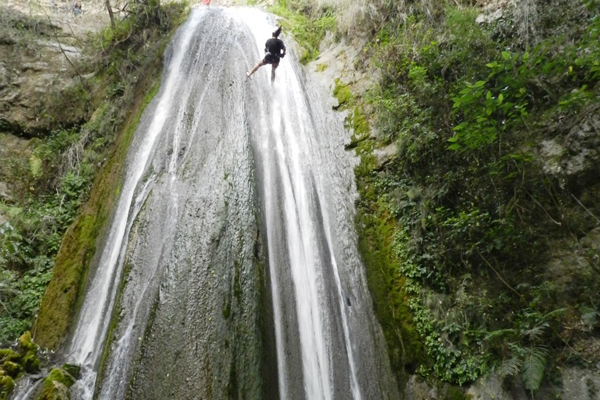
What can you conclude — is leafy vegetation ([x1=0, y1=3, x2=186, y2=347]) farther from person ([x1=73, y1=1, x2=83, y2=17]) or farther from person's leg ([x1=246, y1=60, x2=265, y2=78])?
person's leg ([x1=246, y1=60, x2=265, y2=78])

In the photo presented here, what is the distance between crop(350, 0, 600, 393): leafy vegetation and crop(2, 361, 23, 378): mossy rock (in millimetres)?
5072

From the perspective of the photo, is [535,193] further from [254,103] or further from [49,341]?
[49,341]

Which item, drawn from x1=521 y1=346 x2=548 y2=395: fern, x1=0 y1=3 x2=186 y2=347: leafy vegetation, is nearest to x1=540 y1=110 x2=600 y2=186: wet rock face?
x1=521 y1=346 x2=548 y2=395: fern

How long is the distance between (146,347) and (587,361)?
4.75 metres

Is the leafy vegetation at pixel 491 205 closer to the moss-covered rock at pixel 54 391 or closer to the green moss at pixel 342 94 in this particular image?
the green moss at pixel 342 94

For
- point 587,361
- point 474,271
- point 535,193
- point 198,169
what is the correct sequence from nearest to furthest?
point 587,361
point 535,193
point 474,271
point 198,169

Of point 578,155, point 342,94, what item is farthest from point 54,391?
point 342,94

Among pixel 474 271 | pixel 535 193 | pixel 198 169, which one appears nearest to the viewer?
pixel 535 193

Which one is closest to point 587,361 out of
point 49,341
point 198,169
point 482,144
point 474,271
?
point 474,271

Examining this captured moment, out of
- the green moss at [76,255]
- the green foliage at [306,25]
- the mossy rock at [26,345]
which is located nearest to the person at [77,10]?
the green foliage at [306,25]

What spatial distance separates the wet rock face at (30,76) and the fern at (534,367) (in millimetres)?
10425

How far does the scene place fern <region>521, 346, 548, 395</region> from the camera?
3.51 metres

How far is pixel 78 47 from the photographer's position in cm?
1045

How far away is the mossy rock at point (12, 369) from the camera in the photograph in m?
4.50
